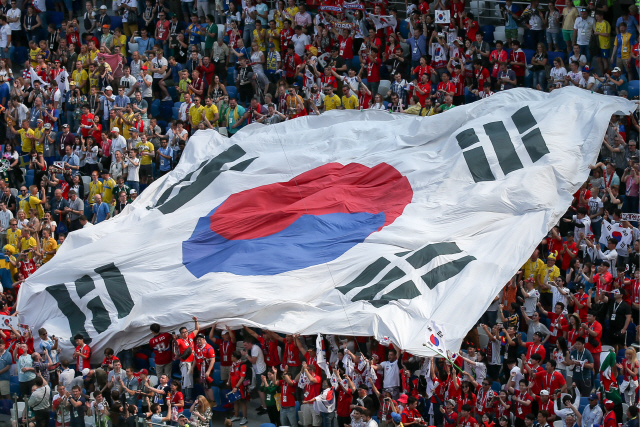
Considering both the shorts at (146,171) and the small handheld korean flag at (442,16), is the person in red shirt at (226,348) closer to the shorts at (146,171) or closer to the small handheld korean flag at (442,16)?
the shorts at (146,171)

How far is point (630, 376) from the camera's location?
1293 cm

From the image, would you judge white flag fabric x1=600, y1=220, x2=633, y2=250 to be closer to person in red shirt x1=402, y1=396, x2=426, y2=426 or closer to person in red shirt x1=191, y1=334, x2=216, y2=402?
person in red shirt x1=402, y1=396, x2=426, y2=426

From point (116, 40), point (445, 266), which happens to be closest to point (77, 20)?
point (116, 40)

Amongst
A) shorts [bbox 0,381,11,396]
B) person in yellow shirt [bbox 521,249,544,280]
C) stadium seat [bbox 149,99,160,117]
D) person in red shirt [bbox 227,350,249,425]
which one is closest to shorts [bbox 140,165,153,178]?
stadium seat [bbox 149,99,160,117]

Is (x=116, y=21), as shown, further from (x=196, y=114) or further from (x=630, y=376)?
(x=630, y=376)

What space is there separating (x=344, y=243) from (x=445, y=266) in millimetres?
1844

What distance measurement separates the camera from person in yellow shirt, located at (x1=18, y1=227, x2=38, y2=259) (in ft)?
61.2

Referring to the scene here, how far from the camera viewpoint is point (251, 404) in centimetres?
1540

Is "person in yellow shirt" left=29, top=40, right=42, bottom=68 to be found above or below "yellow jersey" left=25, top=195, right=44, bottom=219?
above

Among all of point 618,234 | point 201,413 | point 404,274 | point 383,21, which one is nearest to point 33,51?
Answer: point 383,21

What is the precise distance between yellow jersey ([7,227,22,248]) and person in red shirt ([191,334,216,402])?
17.9 ft

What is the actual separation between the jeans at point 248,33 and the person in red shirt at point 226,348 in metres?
9.13

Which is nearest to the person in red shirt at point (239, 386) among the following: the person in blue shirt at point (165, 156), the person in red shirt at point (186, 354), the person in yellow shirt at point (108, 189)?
the person in red shirt at point (186, 354)

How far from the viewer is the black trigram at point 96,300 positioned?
1596 cm
